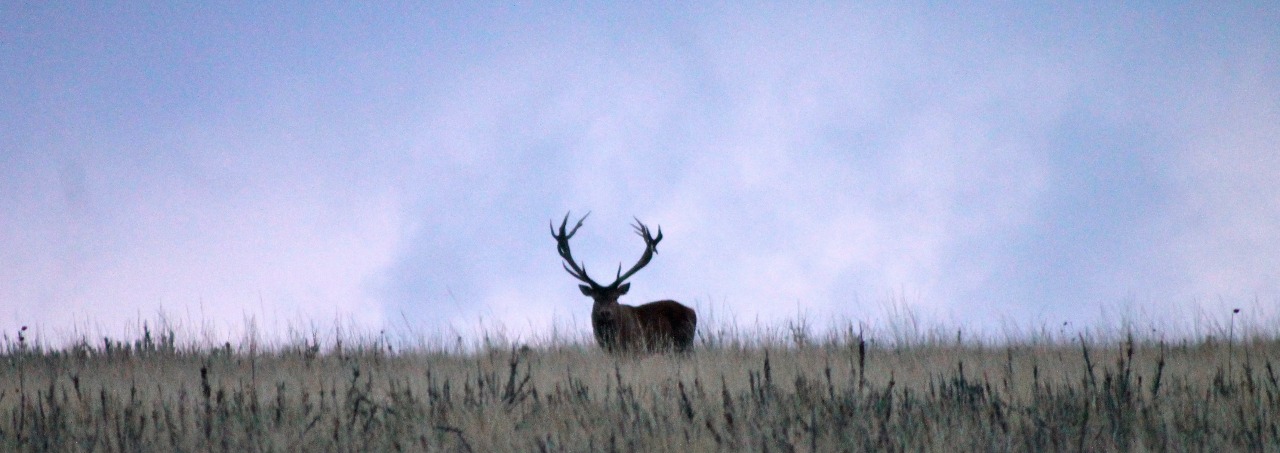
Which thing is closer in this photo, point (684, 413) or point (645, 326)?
point (684, 413)

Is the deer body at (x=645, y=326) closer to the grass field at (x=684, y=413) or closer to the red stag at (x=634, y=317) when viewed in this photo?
the red stag at (x=634, y=317)

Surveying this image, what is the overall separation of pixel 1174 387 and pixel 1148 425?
183cm

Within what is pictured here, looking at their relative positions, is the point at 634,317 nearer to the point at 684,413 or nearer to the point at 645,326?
the point at 645,326

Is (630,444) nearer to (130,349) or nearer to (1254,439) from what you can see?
(1254,439)

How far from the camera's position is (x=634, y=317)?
12.5 m

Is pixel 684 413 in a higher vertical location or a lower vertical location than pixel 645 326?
lower

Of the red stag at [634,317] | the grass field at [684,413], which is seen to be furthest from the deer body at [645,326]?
the grass field at [684,413]

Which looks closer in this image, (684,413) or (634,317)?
(684,413)

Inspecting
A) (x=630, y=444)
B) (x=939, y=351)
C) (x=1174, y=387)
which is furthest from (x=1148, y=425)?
(x=939, y=351)

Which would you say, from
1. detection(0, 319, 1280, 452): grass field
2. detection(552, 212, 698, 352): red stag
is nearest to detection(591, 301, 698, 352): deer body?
detection(552, 212, 698, 352): red stag

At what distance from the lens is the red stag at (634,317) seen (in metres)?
12.0

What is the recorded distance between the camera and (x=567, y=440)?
204 inches

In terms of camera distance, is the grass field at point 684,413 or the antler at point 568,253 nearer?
the grass field at point 684,413

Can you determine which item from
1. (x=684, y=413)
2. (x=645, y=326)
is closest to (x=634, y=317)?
(x=645, y=326)
